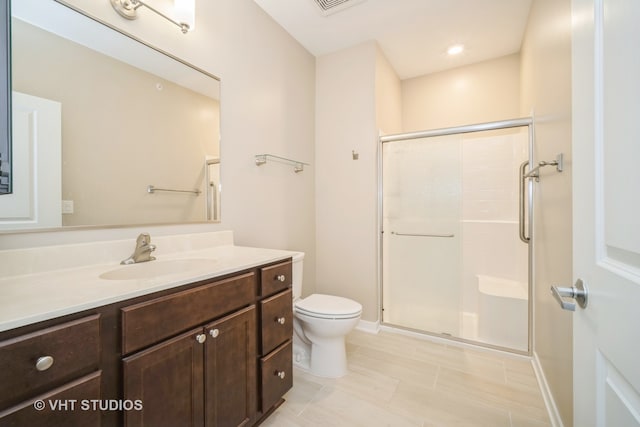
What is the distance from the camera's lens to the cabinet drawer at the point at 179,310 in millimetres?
750

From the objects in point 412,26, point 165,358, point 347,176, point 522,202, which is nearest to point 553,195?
point 522,202

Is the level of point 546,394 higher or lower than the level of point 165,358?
lower

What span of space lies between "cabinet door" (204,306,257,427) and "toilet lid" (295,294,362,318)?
0.53 m

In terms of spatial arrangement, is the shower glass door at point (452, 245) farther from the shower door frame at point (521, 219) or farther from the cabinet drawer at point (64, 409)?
the cabinet drawer at point (64, 409)

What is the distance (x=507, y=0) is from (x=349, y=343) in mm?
2886

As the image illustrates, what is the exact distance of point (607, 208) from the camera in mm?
488

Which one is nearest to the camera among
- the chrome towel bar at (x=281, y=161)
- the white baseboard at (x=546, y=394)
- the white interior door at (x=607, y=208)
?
Answer: the white interior door at (x=607, y=208)

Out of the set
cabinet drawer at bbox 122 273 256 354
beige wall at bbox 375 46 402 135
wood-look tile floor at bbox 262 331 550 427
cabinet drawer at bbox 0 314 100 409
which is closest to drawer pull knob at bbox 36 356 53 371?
cabinet drawer at bbox 0 314 100 409

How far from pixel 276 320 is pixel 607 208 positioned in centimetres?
125

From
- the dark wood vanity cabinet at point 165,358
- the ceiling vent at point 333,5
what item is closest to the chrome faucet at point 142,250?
the dark wood vanity cabinet at point 165,358

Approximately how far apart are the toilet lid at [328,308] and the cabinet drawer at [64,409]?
1.11 meters

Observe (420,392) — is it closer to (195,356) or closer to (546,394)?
(546,394)

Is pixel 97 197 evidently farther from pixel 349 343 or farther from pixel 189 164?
pixel 349 343

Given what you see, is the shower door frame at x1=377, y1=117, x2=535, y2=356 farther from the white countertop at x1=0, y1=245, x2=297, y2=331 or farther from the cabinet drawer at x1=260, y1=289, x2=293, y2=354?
the white countertop at x1=0, y1=245, x2=297, y2=331
